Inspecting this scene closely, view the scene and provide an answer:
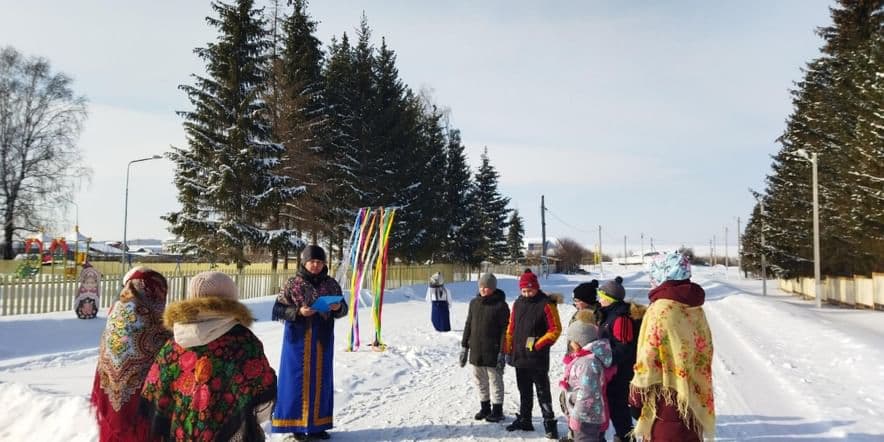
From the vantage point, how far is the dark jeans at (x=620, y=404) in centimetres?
559

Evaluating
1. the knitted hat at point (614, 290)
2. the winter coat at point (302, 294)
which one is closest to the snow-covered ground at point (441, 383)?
the winter coat at point (302, 294)

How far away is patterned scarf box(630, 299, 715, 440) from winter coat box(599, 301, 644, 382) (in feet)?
4.57

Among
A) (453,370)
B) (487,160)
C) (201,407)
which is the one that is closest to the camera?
(201,407)

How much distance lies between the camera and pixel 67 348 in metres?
12.7

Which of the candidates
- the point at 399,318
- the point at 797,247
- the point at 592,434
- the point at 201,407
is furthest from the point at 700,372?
the point at 797,247

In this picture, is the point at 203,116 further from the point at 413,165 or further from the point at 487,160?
the point at 487,160

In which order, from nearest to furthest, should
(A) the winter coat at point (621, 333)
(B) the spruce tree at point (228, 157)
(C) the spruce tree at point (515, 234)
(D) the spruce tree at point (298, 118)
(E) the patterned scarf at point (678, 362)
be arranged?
1. (E) the patterned scarf at point (678, 362)
2. (A) the winter coat at point (621, 333)
3. (B) the spruce tree at point (228, 157)
4. (D) the spruce tree at point (298, 118)
5. (C) the spruce tree at point (515, 234)

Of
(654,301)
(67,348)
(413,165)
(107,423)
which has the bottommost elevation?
(67,348)

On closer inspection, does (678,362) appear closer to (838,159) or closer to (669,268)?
(669,268)

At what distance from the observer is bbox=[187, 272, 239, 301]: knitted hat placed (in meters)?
3.33

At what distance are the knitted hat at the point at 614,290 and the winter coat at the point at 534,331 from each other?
603mm

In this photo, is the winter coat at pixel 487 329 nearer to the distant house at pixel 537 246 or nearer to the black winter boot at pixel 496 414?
the black winter boot at pixel 496 414

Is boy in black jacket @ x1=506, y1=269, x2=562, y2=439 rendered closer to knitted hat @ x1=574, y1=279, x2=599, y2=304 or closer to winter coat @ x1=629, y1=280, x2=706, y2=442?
knitted hat @ x1=574, y1=279, x2=599, y2=304

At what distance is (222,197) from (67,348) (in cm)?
1354
